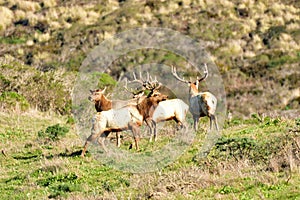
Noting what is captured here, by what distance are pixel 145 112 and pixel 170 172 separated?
203 inches

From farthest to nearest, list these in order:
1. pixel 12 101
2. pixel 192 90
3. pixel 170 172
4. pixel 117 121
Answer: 1. pixel 12 101
2. pixel 192 90
3. pixel 117 121
4. pixel 170 172

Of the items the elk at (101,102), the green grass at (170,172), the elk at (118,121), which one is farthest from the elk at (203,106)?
the elk at (101,102)

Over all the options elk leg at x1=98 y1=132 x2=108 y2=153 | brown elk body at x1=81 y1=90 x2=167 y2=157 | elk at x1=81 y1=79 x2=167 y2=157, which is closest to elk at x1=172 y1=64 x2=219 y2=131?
elk at x1=81 y1=79 x2=167 y2=157

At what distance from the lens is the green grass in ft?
37.3

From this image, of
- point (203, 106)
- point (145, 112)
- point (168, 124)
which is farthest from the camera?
point (168, 124)

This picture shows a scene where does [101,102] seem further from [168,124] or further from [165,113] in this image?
[168,124]

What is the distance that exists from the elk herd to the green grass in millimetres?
562

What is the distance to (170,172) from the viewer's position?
528 inches

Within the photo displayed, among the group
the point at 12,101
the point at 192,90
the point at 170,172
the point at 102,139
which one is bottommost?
the point at 170,172

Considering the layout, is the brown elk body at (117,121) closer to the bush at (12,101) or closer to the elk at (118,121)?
the elk at (118,121)

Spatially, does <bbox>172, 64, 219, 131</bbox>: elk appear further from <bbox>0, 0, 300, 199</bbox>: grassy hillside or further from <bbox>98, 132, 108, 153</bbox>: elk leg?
<bbox>98, 132, 108, 153</bbox>: elk leg

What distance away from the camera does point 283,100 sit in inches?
1280

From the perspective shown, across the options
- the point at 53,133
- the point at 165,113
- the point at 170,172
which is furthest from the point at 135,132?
the point at 170,172

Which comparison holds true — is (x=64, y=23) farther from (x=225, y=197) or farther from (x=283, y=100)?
(x=225, y=197)
